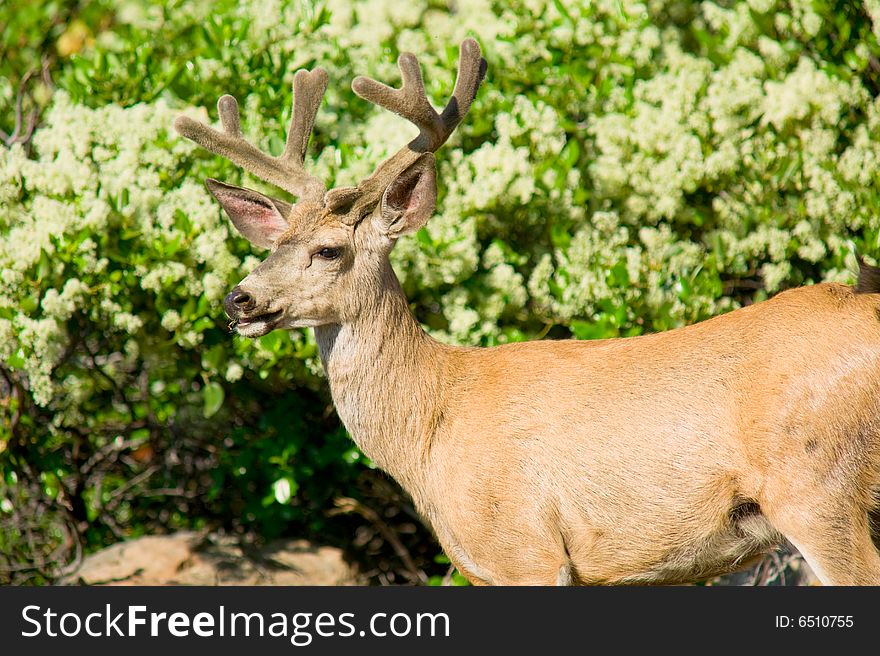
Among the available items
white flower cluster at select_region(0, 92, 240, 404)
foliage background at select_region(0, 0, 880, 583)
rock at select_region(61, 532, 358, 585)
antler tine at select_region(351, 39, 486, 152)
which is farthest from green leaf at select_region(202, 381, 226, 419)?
antler tine at select_region(351, 39, 486, 152)

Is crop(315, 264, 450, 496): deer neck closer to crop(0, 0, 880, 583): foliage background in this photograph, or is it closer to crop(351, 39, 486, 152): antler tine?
crop(351, 39, 486, 152): antler tine

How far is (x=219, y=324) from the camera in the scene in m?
5.63

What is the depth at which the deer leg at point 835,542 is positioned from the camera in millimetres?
3818

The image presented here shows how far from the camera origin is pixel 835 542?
3818 mm

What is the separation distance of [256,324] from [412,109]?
3.66 feet

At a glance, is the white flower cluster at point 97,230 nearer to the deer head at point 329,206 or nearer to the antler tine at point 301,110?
the deer head at point 329,206

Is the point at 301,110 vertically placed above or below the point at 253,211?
above

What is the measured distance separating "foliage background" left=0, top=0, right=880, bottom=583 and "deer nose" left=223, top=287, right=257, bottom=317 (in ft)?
3.31

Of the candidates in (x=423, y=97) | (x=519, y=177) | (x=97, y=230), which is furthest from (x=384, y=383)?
(x=97, y=230)

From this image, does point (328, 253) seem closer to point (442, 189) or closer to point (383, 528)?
point (442, 189)

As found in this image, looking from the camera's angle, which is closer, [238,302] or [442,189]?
[238,302]

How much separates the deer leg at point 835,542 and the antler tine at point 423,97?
215 centimetres

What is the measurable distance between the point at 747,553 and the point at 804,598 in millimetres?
259

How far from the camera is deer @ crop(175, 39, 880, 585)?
387cm
